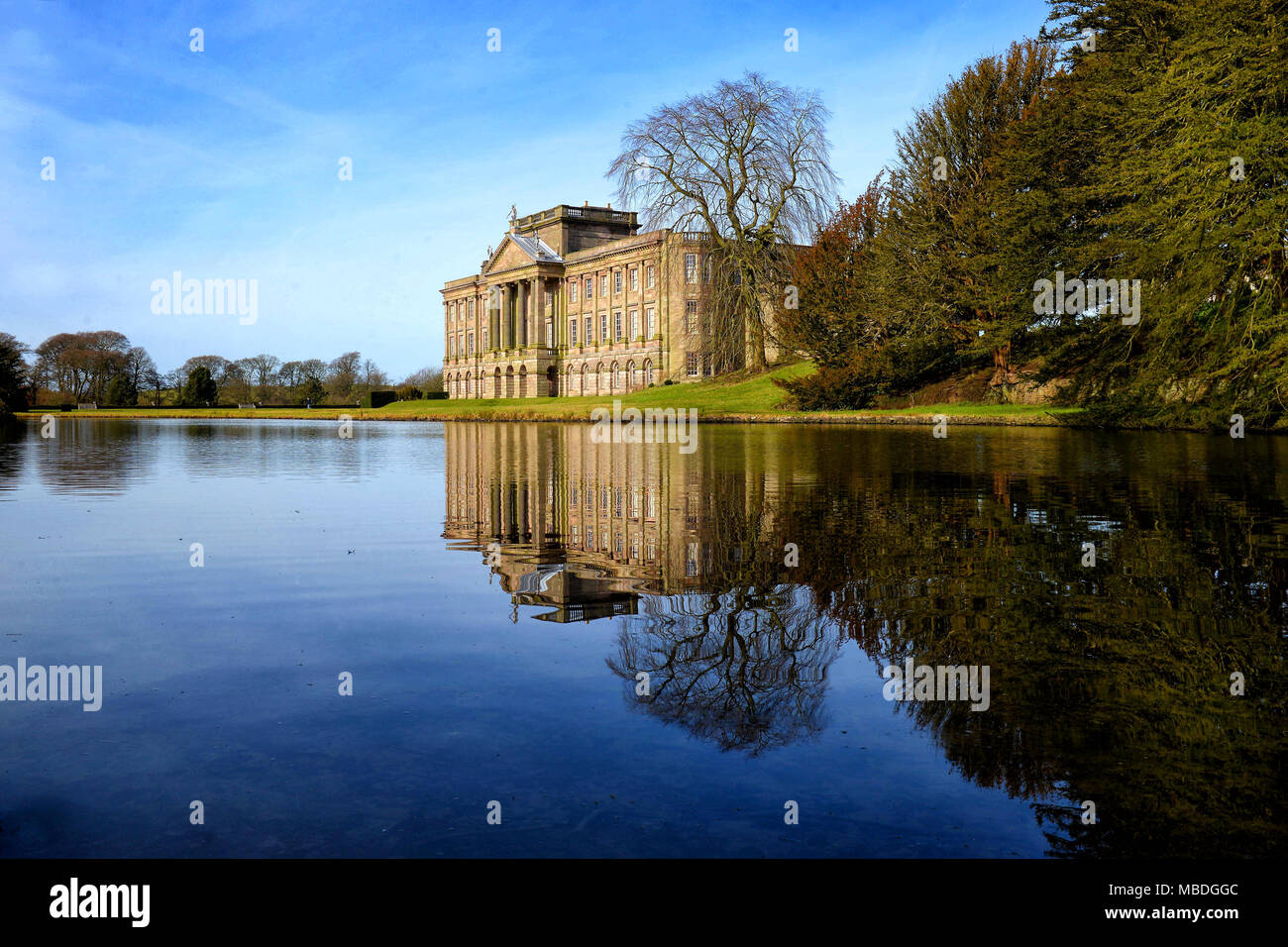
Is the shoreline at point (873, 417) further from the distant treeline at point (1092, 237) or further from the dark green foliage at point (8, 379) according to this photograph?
the dark green foliage at point (8, 379)

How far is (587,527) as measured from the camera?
1165 cm

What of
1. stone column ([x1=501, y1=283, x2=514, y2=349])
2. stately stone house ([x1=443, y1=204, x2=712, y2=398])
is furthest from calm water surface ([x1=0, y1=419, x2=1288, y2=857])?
stone column ([x1=501, y1=283, x2=514, y2=349])

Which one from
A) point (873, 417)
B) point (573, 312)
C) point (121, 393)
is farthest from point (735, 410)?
point (121, 393)

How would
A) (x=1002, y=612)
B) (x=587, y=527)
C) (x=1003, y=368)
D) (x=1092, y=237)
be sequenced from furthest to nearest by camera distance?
(x=1003, y=368), (x=1092, y=237), (x=587, y=527), (x=1002, y=612)

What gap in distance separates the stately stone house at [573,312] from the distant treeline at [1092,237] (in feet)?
91.9

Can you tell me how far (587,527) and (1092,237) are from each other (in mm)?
33576

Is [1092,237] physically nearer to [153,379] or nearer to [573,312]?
[573,312]

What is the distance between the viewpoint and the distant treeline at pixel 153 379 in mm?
109688

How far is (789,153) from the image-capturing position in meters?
53.9

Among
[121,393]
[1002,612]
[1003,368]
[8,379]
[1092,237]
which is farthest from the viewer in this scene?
[121,393]

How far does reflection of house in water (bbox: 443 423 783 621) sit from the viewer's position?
26.2 ft

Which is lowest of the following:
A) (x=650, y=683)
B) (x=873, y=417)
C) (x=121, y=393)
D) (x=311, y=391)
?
(x=650, y=683)
